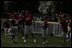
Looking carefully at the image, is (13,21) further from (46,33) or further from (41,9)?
(41,9)

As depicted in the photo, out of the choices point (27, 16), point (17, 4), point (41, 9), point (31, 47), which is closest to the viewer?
point (31, 47)

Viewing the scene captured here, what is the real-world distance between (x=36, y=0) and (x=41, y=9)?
45.1 inches

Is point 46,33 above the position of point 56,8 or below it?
below

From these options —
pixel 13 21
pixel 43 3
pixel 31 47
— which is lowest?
pixel 31 47

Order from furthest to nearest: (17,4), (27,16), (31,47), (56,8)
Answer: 1. (17,4)
2. (56,8)
3. (27,16)
4. (31,47)

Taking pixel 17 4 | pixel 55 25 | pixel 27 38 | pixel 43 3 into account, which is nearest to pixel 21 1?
pixel 17 4

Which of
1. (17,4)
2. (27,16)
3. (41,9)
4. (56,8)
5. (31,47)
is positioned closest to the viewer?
(31,47)

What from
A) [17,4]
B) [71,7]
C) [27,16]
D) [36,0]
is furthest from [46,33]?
[17,4]

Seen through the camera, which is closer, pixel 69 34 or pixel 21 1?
pixel 69 34

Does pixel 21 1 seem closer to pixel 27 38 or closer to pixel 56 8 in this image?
pixel 56 8

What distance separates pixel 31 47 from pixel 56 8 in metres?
6.92

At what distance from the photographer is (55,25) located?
68.6 ft

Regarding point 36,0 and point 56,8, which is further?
point 36,0

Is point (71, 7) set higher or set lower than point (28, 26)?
higher
